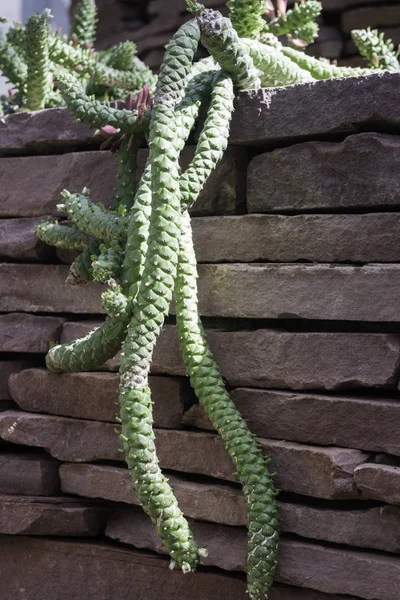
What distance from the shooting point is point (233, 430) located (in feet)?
5.08

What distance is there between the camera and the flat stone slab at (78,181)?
5.58 feet

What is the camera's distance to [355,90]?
155 cm

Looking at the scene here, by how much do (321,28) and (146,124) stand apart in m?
2.10

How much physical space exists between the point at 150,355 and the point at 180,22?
107 inches

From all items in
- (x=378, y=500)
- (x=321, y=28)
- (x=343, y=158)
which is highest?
(x=321, y=28)

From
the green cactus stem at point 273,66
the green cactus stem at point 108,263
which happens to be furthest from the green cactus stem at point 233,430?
the green cactus stem at point 273,66

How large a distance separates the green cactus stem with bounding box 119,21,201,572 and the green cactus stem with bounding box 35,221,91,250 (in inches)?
10.8

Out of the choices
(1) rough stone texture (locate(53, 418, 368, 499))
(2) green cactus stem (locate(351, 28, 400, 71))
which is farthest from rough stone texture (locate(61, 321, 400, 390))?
(2) green cactus stem (locate(351, 28, 400, 71))

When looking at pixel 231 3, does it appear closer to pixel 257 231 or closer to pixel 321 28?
pixel 257 231

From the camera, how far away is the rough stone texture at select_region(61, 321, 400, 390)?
1509mm

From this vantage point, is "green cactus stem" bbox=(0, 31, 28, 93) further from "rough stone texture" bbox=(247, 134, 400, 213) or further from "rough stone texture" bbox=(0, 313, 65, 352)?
"rough stone texture" bbox=(247, 134, 400, 213)

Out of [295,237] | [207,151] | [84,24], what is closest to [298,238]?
[295,237]

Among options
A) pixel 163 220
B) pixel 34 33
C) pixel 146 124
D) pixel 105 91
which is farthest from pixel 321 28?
pixel 163 220

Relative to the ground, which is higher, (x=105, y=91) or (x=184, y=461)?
(x=105, y=91)
